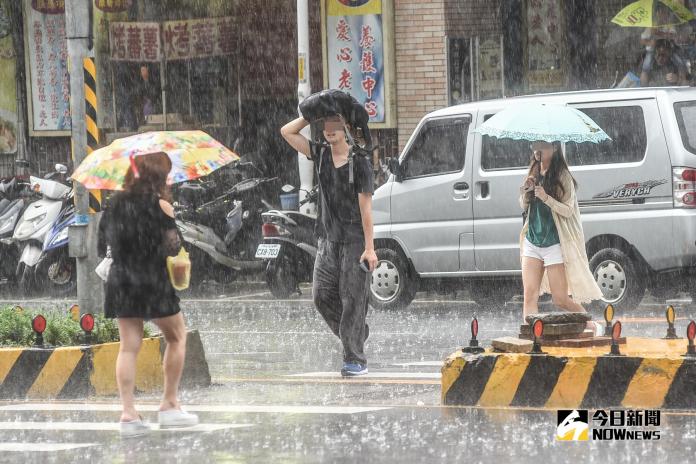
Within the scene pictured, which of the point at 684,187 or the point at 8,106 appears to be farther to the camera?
the point at 8,106

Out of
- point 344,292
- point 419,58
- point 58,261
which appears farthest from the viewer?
point 419,58

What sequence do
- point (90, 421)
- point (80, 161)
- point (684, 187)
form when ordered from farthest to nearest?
point (684, 187), point (80, 161), point (90, 421)

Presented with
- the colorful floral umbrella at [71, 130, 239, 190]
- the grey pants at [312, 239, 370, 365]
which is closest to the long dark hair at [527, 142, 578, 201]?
the grey pants at [312, 239, 370, 365]

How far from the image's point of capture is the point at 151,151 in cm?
854

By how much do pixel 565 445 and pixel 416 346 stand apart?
4905 mm

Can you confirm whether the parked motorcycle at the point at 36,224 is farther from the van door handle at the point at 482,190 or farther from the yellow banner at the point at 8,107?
the van door handle at the point at 482,190

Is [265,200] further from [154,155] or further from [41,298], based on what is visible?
[154,155]

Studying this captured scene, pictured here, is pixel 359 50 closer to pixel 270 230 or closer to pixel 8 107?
pixel 270 230

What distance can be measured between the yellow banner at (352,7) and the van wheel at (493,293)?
260 inches

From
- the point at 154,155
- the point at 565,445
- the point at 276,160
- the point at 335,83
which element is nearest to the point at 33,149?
A: the point at 276,160

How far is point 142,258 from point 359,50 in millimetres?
13606

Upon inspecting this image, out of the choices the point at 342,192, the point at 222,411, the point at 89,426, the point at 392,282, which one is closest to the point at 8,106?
the point at 392,282

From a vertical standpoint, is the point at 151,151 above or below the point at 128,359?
above

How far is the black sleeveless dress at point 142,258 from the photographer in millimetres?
8273
